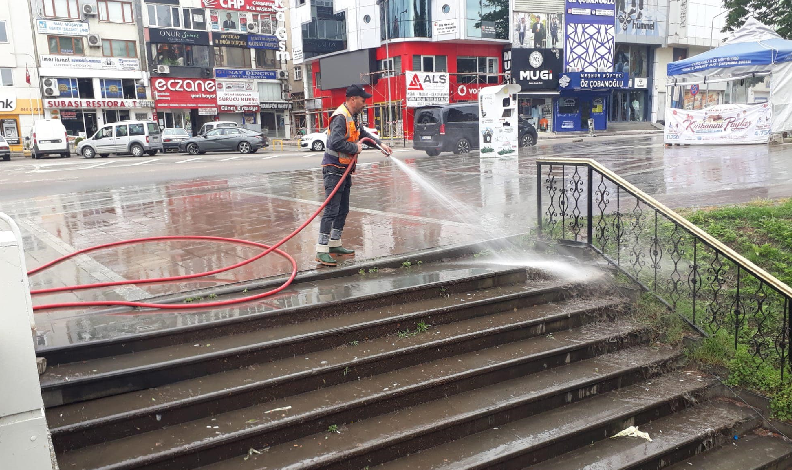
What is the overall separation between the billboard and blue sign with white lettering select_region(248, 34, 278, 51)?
19.4 m

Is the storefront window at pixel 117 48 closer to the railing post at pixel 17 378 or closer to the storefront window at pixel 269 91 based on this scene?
the storefront window at pixel 269 91

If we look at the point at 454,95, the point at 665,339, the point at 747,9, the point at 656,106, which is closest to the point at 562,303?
the point at 665,339

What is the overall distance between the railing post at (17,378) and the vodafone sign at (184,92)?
44.6 metres

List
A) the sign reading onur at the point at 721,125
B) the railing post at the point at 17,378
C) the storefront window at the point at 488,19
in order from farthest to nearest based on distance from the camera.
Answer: the storefront window at the point at 488,19, the sign reading onur at the point at 721,125, the railing post at the point at 17,378

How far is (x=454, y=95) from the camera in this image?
3906 cm

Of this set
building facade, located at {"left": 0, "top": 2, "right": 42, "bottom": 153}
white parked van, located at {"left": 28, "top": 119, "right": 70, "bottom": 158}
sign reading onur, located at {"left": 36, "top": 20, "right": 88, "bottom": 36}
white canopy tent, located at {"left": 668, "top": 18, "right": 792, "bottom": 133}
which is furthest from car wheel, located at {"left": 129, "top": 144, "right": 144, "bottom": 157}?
white canopy tent, located at {"left": 668, "top": 18, "right": 792, "bottom": 133}

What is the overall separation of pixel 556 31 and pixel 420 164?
27853 millimetres

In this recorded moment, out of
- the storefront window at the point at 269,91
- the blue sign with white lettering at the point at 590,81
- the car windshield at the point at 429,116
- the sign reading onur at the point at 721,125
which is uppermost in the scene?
the storefront window at the point at 269,91

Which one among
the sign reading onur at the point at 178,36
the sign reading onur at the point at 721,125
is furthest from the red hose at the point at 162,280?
the sign reading onur at the point at 178,36

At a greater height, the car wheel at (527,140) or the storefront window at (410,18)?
the storefront window at (410,18)

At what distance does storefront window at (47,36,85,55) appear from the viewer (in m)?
39.4

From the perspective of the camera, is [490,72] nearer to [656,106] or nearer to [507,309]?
[656,106]

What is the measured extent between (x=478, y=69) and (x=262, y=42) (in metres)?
17.8

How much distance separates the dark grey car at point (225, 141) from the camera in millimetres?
29094
